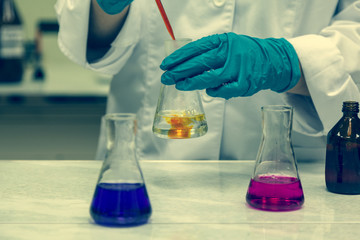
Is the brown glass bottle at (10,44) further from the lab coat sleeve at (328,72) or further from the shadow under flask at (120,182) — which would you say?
the shadow under flask at (120,182)

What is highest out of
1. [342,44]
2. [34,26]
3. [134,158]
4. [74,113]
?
[342,44]

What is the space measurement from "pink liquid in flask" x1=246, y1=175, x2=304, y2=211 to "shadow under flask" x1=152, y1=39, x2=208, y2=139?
22 centimetres

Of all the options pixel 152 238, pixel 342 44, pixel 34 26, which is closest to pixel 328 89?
pixel 342 44

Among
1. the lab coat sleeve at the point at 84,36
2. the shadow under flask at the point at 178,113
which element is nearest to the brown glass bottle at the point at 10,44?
the lab coat sleeve at the point at 84,36

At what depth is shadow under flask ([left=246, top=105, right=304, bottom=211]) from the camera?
1.01 metres

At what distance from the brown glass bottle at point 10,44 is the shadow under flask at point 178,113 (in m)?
2.16

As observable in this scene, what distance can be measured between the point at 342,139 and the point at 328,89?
0.29 meters

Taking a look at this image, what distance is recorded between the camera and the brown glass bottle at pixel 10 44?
3.10 metres

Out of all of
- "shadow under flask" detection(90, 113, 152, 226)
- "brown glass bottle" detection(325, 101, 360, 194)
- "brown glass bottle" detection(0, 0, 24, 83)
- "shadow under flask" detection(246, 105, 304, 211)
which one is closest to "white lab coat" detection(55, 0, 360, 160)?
"brown glass bottle" detection(325, 101, 360, 194)

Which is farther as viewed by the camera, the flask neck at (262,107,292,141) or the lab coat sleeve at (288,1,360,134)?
the lab coat sleeve at (288,1,360,134)

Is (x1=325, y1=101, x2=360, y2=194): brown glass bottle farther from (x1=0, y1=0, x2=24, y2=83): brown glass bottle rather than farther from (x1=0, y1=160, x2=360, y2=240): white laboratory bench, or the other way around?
(x1=0, y1=0, x2=24, y2=83): brown glass bottle

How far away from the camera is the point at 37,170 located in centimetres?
135

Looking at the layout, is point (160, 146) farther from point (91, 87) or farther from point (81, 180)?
point (91, 87)

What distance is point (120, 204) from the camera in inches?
35.3
